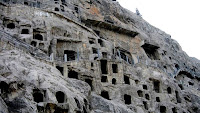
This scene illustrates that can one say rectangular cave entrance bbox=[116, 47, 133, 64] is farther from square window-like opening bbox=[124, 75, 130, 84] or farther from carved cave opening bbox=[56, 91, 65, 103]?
carved cave opening bbox=[56, 91, 65, 103]

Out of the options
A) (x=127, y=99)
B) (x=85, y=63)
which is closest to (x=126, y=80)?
(x=127, y=99)

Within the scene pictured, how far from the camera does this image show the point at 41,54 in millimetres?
24703

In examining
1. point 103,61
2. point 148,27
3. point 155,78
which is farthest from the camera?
point 148,27

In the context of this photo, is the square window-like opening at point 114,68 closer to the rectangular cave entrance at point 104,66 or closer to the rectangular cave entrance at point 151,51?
the rectangular cave entrance at point 104,66

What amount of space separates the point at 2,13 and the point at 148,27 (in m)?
25.4

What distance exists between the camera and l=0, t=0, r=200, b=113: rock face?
1795cm

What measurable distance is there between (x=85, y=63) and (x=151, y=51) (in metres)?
17.6

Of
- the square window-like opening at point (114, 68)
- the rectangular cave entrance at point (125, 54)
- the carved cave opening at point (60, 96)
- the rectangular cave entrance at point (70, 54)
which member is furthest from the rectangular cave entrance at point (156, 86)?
the carved cave opening at point (60, 96)

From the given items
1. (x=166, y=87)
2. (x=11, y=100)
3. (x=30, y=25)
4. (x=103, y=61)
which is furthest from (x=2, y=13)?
(x=166, y=87)

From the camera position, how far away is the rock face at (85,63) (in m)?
18.0

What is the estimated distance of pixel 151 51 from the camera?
137 ft

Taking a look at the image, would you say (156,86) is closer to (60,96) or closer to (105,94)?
(105,94)

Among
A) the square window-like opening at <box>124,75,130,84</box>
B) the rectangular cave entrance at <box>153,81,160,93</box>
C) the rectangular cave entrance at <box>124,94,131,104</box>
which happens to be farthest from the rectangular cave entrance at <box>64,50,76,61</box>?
the rectangular cave entrance at <box>153,81,160,93</box>

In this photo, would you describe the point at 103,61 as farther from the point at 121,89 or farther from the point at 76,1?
the point at 76,1
